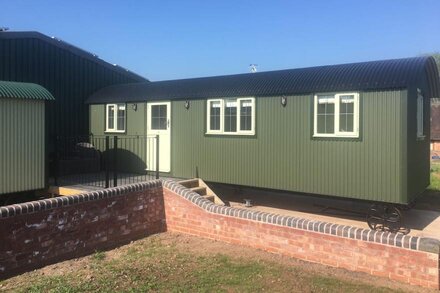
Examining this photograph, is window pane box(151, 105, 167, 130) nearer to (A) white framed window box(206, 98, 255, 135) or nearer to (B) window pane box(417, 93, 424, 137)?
(A) white framed window box(206, 98, 255, 135)

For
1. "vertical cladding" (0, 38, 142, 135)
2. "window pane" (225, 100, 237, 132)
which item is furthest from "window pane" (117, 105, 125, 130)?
"window pane" (225, 100, 237, 132)

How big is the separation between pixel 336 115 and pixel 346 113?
21 centimetres

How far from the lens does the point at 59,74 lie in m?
12.6

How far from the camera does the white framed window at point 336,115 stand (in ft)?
→ 26.9

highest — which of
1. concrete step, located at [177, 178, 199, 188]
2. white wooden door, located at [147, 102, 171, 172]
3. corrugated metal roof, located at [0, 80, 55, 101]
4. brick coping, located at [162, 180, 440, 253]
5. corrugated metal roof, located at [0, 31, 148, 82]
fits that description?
corrugated metal roof, located at [0, 31, 148, 82]

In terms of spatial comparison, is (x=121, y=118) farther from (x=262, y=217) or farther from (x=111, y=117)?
(x=262, y=217)

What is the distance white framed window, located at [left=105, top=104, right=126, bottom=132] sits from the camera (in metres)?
12.4

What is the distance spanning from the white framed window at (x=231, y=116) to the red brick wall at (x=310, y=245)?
2.51 metres

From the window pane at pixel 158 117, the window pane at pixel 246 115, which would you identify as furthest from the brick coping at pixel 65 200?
the window pane at pixel 158 117

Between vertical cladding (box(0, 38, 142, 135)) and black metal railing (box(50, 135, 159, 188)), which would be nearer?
black metal railing (box(50, 135, 159, 188))

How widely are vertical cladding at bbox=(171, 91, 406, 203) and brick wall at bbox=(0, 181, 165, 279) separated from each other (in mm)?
2255

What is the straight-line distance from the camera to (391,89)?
7715 mm

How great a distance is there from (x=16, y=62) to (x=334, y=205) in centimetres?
957

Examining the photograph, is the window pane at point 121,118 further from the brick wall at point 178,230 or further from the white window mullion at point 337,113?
the white window mullion at point 337,113
